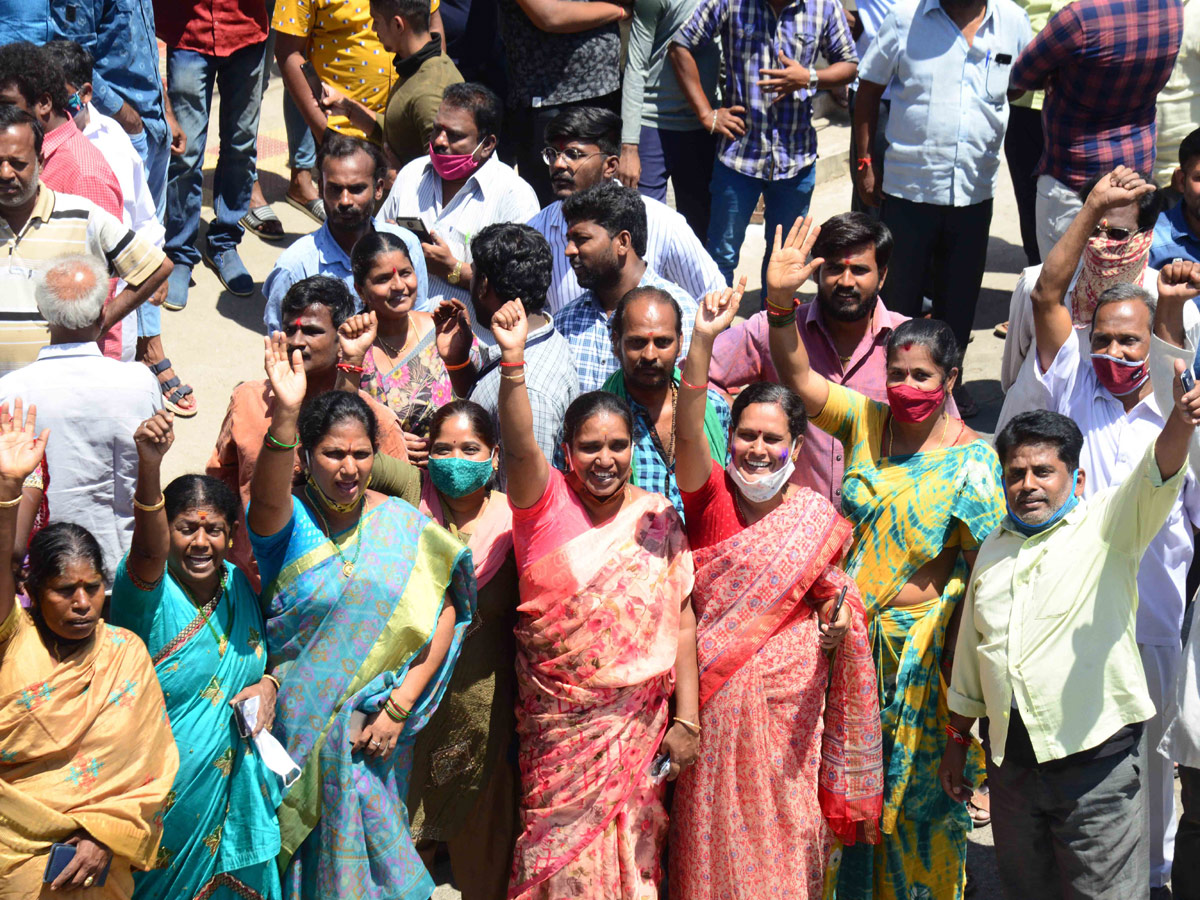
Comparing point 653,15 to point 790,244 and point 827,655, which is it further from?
point 827,655

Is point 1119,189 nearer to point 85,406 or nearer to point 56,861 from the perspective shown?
point 85,406

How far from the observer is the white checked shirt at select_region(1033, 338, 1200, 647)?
4488 millimetres

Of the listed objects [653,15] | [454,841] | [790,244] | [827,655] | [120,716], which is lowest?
[454,841]

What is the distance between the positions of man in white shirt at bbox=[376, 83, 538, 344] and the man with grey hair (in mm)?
1987

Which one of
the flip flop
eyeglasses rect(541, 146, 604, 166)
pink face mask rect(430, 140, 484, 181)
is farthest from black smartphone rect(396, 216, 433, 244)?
the flip flop

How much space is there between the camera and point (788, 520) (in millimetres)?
4012

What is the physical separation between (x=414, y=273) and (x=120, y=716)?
2072 mm

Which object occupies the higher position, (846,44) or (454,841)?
(846,44)

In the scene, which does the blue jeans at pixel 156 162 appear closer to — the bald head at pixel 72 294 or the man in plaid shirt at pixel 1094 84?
the bald head at pixel 72 294

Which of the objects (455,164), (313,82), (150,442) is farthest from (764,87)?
(150,442)

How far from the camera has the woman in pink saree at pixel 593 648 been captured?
390cm

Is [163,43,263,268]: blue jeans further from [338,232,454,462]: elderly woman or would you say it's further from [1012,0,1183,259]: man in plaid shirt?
[1012,0,1183,259]: man in plaid shirt

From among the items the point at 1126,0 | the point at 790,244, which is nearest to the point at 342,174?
the point at 790,244

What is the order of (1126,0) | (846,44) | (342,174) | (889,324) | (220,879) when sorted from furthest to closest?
1. (846,44)
2. (1126,0)
3. (342,174)
4. (889,324)
5. (220,879)
